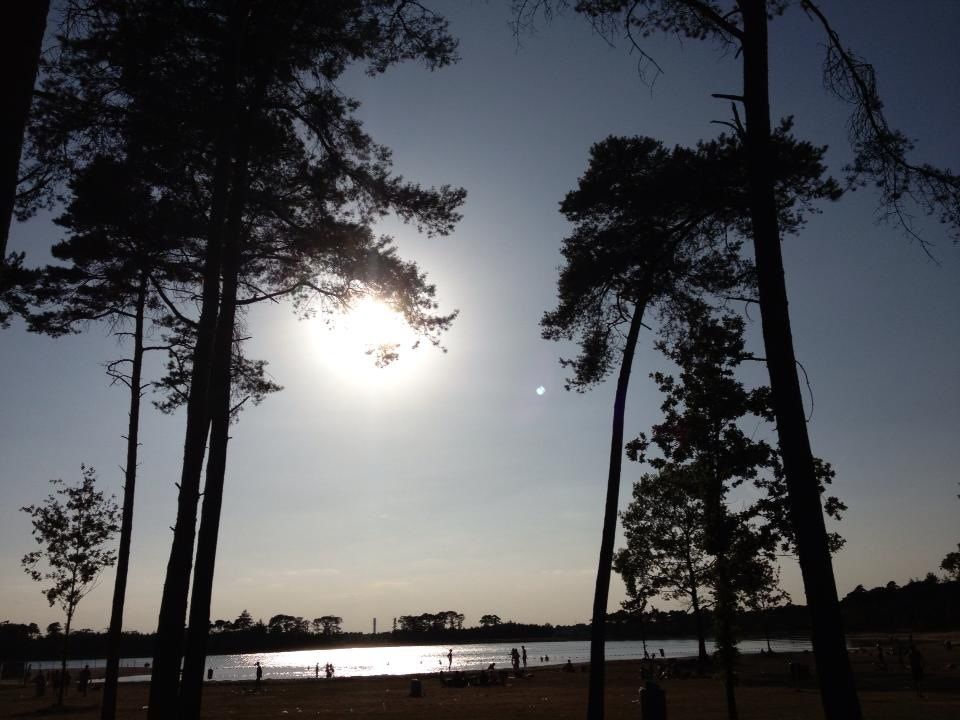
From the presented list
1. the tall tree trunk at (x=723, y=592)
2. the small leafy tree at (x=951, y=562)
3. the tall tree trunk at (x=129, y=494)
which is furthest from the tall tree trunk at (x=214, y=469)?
the small leafy tree at (x=951, y=562)

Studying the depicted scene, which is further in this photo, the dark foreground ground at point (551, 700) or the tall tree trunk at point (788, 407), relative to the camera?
the dark foreground ground at point (551, 700)

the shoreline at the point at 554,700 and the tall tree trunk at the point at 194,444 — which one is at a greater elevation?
the tall tree trunk at the point at 194,444

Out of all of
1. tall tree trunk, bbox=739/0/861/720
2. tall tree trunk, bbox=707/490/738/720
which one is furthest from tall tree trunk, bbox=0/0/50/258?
tall tree trunk, bbox=707/490/738/720

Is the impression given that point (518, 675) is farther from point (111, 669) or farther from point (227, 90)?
point (227, 90)

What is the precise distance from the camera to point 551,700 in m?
30.1

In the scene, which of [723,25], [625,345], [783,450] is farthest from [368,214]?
[783,450]

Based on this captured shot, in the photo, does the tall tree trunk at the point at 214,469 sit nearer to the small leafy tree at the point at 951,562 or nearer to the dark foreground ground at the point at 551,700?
the dark foreground ground at the point at 551,700

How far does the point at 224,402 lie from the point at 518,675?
1703 inches

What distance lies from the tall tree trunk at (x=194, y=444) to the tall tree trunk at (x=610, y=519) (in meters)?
7.95

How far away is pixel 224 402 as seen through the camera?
12.5m

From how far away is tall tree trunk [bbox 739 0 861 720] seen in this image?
23.1 ft

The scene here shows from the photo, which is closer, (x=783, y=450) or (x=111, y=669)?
(x=783, y=450)

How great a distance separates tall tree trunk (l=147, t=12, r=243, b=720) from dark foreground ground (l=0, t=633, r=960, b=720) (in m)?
16.5

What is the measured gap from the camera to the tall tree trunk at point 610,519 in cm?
1390
